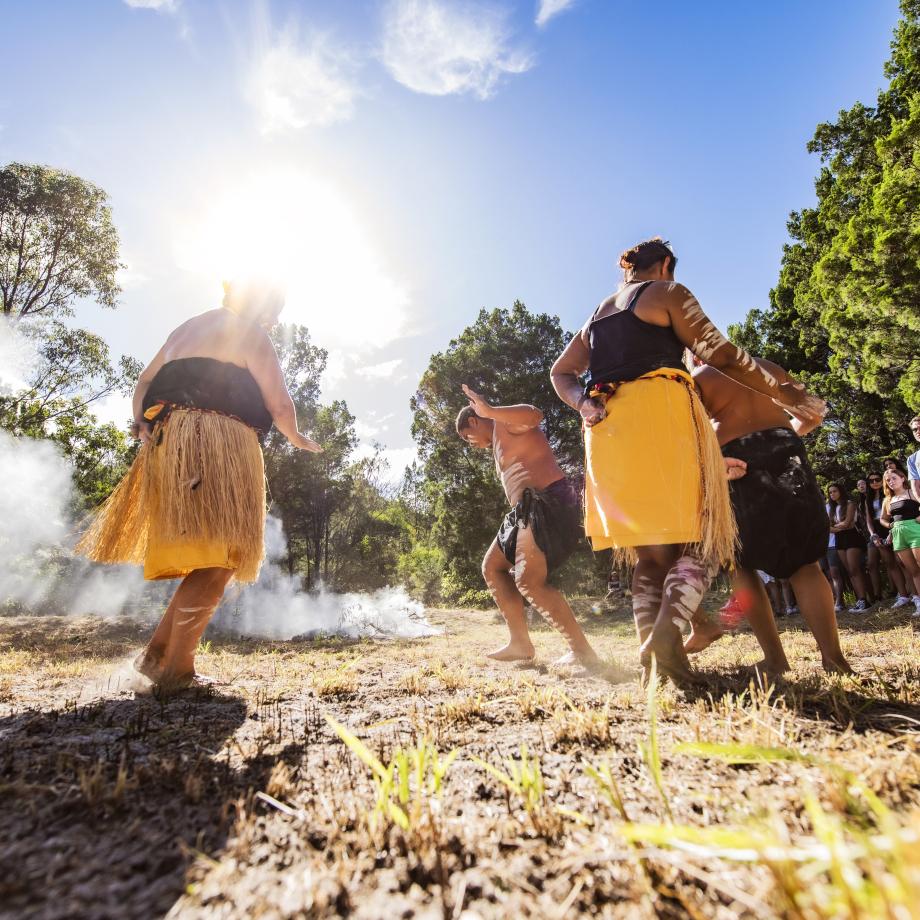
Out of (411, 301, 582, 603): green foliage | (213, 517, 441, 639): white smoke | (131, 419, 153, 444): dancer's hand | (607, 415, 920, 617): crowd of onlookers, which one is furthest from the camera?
(411, 301, 582, 603): green foliage

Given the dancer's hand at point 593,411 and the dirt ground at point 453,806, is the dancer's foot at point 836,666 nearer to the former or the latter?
the dirt ground at point 453,806

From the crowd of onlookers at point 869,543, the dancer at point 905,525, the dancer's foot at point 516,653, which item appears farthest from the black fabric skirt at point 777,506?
the dancer at point 905,525

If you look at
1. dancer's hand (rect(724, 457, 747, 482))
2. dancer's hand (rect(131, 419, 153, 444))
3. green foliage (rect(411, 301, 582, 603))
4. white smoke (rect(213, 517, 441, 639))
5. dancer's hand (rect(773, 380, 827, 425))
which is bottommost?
white smoke (rect(213, 517, 441, 639))

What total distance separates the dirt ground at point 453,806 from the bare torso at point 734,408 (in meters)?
1.15

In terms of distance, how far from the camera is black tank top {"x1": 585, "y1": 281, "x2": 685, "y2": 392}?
217 cm

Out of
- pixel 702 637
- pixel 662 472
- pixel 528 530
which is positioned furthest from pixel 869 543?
pixel 662 472

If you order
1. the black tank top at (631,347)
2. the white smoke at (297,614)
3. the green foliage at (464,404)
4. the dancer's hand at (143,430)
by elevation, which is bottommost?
the white smoke at (297,614)

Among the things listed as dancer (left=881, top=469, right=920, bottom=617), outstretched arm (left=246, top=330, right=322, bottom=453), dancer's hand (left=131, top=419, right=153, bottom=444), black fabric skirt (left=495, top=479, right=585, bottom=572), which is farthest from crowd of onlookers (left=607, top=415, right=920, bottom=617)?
dancer's hand (left=131, top=419, right=153, bottom=444)

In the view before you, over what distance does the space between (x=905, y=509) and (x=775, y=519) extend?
16.4ft

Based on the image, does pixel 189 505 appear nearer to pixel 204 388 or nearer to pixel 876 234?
pixel 204 388

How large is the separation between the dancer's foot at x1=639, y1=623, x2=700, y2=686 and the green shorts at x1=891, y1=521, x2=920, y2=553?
5556 mm

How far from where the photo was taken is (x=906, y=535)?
568cm

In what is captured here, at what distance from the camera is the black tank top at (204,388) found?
234 cm

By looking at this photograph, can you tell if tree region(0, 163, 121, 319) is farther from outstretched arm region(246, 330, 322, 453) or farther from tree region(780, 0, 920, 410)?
tree region(780, 0, 920, 410)
